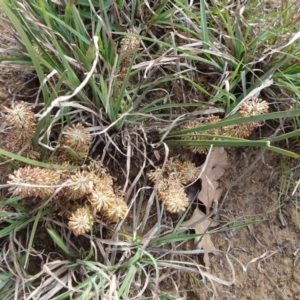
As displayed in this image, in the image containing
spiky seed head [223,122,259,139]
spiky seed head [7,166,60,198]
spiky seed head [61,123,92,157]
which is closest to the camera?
spiky seed head [7,166,60,198]

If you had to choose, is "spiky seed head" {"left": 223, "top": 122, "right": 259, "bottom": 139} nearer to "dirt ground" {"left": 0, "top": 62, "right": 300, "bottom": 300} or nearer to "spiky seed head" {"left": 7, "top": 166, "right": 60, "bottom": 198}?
"dirt ground" {"left": 0, "top": 62, "right": 300, "bottom": 300}

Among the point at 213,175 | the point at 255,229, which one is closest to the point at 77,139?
the point at 213,175

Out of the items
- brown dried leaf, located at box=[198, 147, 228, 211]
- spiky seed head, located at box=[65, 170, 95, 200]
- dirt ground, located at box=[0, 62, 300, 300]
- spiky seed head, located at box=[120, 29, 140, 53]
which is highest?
spiky seed head, located at box=[120, 29, 140, 53]

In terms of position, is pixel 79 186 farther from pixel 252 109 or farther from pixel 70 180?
pixel 252 109

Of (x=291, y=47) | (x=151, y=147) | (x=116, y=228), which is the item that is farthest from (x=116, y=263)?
(x=291, y=47)

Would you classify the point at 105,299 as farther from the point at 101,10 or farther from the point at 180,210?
the point at 101,10

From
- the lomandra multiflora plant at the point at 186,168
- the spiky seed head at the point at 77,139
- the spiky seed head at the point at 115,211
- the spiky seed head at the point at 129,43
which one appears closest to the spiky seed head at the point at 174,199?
the lomandra multiflora plant at the point at 186,168

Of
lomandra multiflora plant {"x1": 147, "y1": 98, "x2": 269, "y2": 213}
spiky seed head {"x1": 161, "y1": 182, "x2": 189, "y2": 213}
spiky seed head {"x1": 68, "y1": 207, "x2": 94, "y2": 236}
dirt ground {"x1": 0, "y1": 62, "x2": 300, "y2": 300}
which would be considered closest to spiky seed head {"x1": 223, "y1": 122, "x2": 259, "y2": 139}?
lomandra multiflora plant {"x1": 147, "y1": 98, "x2": 269, "y2": 213}
